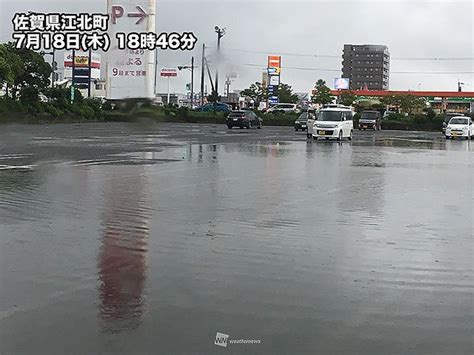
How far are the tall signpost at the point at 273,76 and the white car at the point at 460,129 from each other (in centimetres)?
4932

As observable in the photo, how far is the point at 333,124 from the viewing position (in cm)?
2938

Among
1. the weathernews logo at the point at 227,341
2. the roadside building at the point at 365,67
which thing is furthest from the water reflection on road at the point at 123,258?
the roadside building at the point at 365,67

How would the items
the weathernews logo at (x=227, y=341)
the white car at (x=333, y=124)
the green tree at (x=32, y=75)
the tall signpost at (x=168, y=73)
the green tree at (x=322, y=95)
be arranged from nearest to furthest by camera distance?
the weathernews logo at (x=227, y=341)
the tall signpost at (x=168, y=73)
the white car at (x=333, y=124)
the green tree at (x=32, y=75)
the green tree at (x=322, y=95)

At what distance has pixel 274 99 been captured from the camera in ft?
279

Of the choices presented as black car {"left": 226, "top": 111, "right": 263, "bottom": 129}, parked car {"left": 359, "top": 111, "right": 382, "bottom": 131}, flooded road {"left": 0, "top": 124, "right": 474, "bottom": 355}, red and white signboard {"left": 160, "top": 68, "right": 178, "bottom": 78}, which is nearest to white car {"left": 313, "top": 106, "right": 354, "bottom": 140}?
black car {"left": 226, "top": 111, "right": 263, "bottom": 129}

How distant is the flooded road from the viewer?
3959 mm

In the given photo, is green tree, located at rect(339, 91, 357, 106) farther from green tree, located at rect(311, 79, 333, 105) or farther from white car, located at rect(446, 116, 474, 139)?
white car, located at rect(446, 116, 474, 139)

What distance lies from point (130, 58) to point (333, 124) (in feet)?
85.5

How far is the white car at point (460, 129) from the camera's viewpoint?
35781mm

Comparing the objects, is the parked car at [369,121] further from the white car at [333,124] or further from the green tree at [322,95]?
the green tree at [322,95]

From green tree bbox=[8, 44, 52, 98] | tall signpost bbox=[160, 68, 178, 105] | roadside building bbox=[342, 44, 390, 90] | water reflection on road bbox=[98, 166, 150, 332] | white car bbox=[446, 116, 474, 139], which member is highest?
roadside building bbox=[342, 44, 390, 90]

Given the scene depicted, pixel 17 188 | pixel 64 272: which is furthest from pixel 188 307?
pixel 17 188

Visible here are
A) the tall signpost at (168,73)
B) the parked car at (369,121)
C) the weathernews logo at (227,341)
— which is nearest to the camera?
the weathernews logo at (227,341)

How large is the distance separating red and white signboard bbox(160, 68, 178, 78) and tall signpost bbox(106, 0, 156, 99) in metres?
0.38
